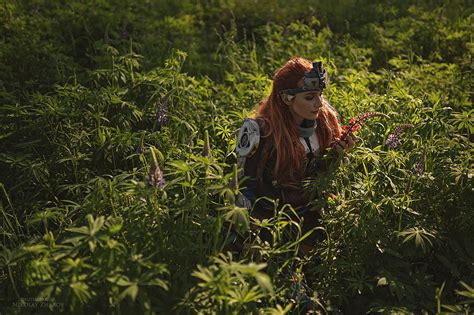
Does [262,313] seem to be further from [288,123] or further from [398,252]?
[288,123]

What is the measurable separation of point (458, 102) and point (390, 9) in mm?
2496

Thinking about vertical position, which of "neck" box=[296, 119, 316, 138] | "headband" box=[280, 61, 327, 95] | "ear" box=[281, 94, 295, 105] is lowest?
"neck" box=[296, 119, 316, 138]

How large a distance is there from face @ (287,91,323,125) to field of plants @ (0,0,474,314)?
35 cm

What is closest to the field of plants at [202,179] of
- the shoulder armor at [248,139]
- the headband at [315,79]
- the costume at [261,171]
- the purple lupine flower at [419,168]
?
the purple lupine flower at [419,168]

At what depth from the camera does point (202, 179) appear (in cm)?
298

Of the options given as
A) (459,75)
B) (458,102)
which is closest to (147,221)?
(458,102)

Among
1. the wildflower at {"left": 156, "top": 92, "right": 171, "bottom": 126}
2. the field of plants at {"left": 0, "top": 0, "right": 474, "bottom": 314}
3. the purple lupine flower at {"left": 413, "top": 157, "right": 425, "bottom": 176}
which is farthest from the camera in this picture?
the wildflower at {"left": 156, "top": 92, "right": 171, "bottom": 126}

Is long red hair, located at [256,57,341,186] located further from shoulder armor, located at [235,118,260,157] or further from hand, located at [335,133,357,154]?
hand, located at [335,133,357,154]

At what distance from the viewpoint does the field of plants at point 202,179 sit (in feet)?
8.50

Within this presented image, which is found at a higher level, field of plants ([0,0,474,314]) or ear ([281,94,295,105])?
ear ([281,94,295,105])

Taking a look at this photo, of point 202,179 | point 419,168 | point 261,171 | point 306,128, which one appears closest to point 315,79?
point 306,128

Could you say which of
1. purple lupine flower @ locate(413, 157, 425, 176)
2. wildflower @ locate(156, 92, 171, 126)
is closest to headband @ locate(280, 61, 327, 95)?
purple lupine flower @ locate(413, 157, 425, 176)

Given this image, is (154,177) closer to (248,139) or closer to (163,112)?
(248,139)

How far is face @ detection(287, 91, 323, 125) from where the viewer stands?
3.40 meters
